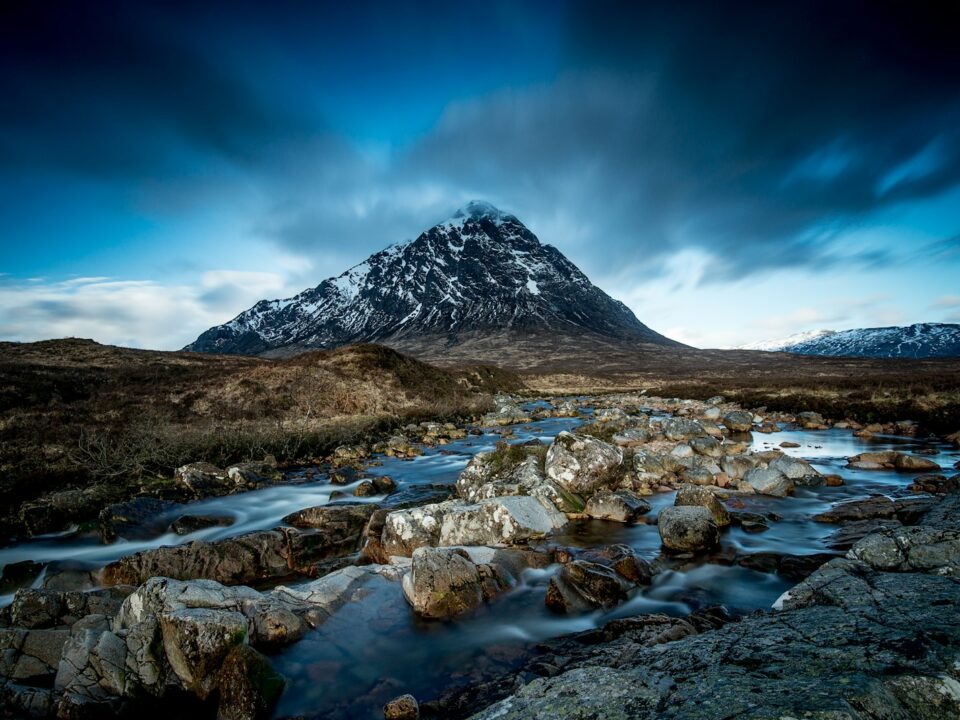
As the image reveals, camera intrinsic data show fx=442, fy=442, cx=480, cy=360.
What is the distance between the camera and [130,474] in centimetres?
1711

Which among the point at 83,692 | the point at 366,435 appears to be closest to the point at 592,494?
the point at 83,692

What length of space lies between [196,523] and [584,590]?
12.1 metres

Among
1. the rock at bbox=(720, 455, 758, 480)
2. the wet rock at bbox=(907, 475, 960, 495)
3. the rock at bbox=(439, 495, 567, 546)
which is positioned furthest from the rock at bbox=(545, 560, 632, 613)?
the wet rock at bbox=(907, 475, 960, 495)

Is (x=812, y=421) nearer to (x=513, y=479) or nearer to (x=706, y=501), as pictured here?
(x=706, y=501)

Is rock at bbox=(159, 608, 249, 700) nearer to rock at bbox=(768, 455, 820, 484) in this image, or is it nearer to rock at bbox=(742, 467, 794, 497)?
rock at bbox=(742, 467, 794, 497)

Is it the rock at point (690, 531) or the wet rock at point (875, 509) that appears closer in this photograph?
the rock at point (690, 531)

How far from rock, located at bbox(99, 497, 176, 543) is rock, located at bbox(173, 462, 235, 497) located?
1.76 metres

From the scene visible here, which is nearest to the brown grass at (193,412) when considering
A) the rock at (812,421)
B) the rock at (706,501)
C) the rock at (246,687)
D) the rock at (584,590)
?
the rock at (246,687)

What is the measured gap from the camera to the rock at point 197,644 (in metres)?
6.15

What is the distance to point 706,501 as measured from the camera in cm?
1200

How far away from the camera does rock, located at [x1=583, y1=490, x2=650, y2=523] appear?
41.6 ft

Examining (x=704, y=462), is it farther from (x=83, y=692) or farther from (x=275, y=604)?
(x=83, y=692)

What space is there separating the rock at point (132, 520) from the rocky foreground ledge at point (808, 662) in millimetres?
11449

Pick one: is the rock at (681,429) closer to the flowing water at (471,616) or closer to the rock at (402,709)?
the flowing water at (471,616)
